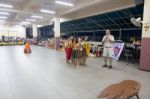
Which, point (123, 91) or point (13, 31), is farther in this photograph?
point (13, 31)

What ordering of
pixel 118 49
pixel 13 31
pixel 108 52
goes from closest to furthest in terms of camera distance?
pixel 108 52, pixel 118 49, pixel 13 31

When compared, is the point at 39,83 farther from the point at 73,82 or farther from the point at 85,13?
the point at 85,13

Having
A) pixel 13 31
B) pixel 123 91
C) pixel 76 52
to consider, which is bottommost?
pixel 123 91

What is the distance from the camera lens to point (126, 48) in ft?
24.8

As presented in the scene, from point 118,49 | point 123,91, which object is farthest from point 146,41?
point 123,91

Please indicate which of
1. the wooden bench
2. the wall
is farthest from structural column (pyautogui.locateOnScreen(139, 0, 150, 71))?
the wall

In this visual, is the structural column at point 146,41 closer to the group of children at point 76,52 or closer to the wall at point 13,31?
the group of children at point 76,52

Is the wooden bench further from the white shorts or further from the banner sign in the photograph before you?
the banner sign

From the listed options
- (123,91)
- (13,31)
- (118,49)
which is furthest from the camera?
(13,31)

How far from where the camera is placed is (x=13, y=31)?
24484mm

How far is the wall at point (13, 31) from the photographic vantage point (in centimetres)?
2325

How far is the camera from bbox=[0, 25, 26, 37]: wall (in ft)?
76.3

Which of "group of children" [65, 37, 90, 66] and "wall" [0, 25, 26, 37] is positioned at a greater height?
"wall" [0, 25, 26, 37]

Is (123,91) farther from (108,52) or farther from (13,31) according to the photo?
(13,31)
